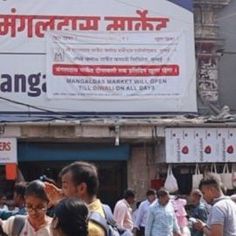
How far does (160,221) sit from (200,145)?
3.80 m

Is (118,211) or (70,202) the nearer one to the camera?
(70,202)

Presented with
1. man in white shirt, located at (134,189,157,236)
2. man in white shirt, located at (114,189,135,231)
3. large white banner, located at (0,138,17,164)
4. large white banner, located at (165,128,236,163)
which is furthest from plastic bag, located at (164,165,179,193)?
large white banner, located at (0,138,17,164)

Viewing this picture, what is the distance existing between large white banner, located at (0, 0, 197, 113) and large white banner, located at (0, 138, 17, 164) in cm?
88

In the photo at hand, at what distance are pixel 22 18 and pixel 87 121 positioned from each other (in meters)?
2.53

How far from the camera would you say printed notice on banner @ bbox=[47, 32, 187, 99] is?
15203mm

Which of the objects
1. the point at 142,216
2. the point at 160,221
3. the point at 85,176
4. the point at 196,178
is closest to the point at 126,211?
the point at 142,216

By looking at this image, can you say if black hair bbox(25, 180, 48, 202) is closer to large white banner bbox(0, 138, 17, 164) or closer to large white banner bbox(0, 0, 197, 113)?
large white banner bbox(0, 138, 17, 164)

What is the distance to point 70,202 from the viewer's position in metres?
3.54

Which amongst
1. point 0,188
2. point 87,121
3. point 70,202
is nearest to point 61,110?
point 87,121

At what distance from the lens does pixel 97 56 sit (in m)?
15.4

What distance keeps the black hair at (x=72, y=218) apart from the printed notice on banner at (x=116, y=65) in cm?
1164

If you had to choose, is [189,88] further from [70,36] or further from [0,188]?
[0,188]

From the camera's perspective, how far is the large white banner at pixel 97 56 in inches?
593

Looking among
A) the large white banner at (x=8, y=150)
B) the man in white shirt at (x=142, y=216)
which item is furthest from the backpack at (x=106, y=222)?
the large white banner at (x=8, y=150)
